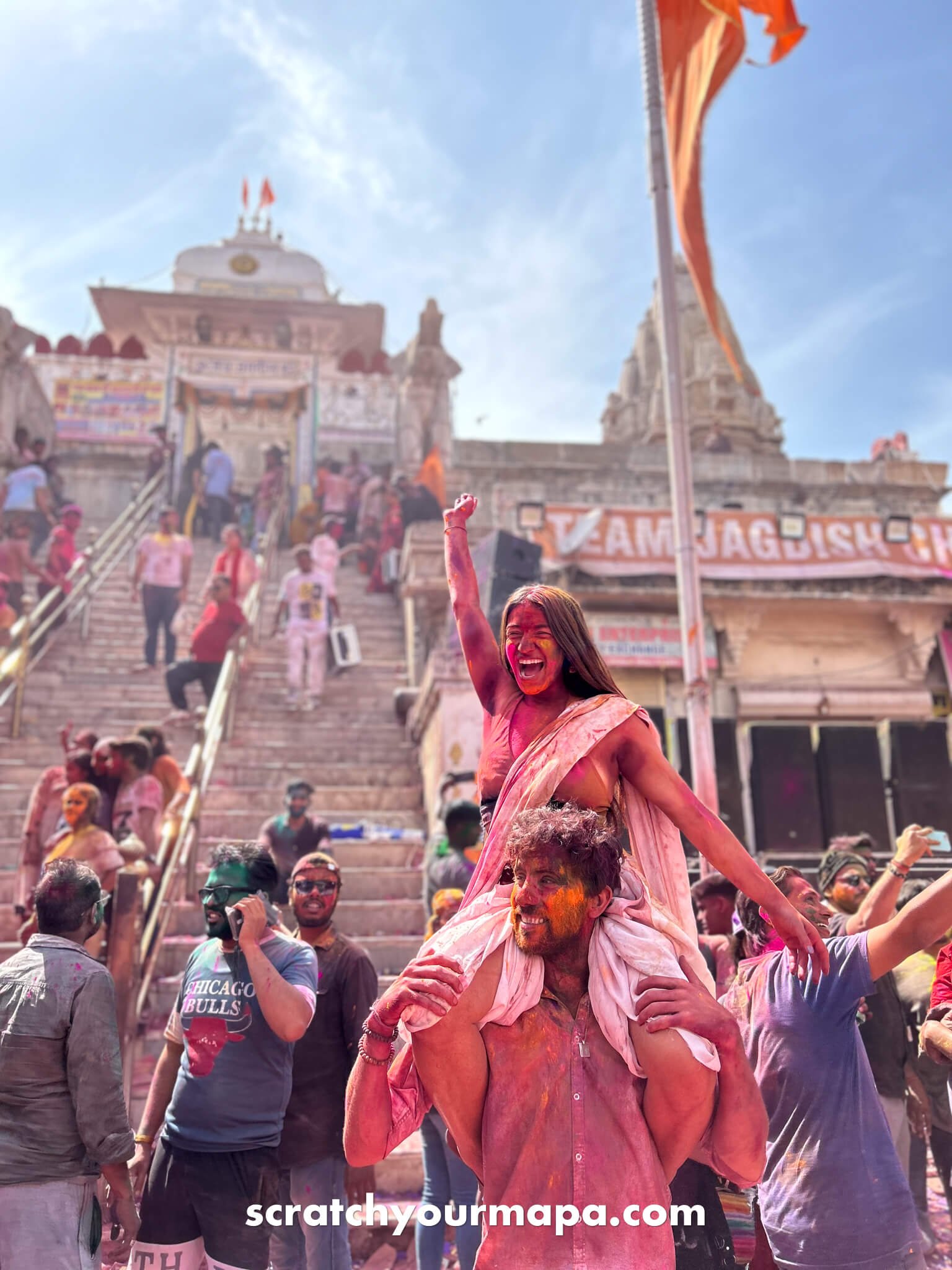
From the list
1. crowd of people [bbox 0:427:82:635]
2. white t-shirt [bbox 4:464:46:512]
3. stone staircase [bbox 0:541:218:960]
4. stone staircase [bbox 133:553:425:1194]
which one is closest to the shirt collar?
stone staircase [bbox 133:553:425:1194]

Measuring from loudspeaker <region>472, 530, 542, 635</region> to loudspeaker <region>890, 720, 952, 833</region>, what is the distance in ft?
15.0

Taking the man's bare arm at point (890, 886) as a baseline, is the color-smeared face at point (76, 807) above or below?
above

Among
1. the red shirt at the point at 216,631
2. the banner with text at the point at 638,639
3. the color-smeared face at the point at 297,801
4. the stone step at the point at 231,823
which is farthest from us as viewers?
the banner with text at the point at 638,639

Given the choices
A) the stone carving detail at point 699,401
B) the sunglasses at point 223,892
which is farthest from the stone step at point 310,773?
the stone carving detail at point 699,401

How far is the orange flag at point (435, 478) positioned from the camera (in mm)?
18719

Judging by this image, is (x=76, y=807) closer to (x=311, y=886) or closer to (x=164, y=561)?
(x=311, y=886)

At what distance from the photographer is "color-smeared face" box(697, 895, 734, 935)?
15.0 ft

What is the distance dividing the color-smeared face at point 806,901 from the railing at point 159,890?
3.24 meters

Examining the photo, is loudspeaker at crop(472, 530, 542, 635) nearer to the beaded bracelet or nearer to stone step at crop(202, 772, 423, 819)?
stone step at crop(202, 772, 423, 819)

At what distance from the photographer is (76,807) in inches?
208

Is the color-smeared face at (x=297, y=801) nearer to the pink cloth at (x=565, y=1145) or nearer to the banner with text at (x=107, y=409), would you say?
the pink cloth at (x=565, y=1145)

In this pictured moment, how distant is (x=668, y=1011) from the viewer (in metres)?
1.73

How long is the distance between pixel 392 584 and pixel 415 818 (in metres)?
7.18

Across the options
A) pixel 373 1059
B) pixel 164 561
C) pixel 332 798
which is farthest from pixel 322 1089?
pixel 164 561
